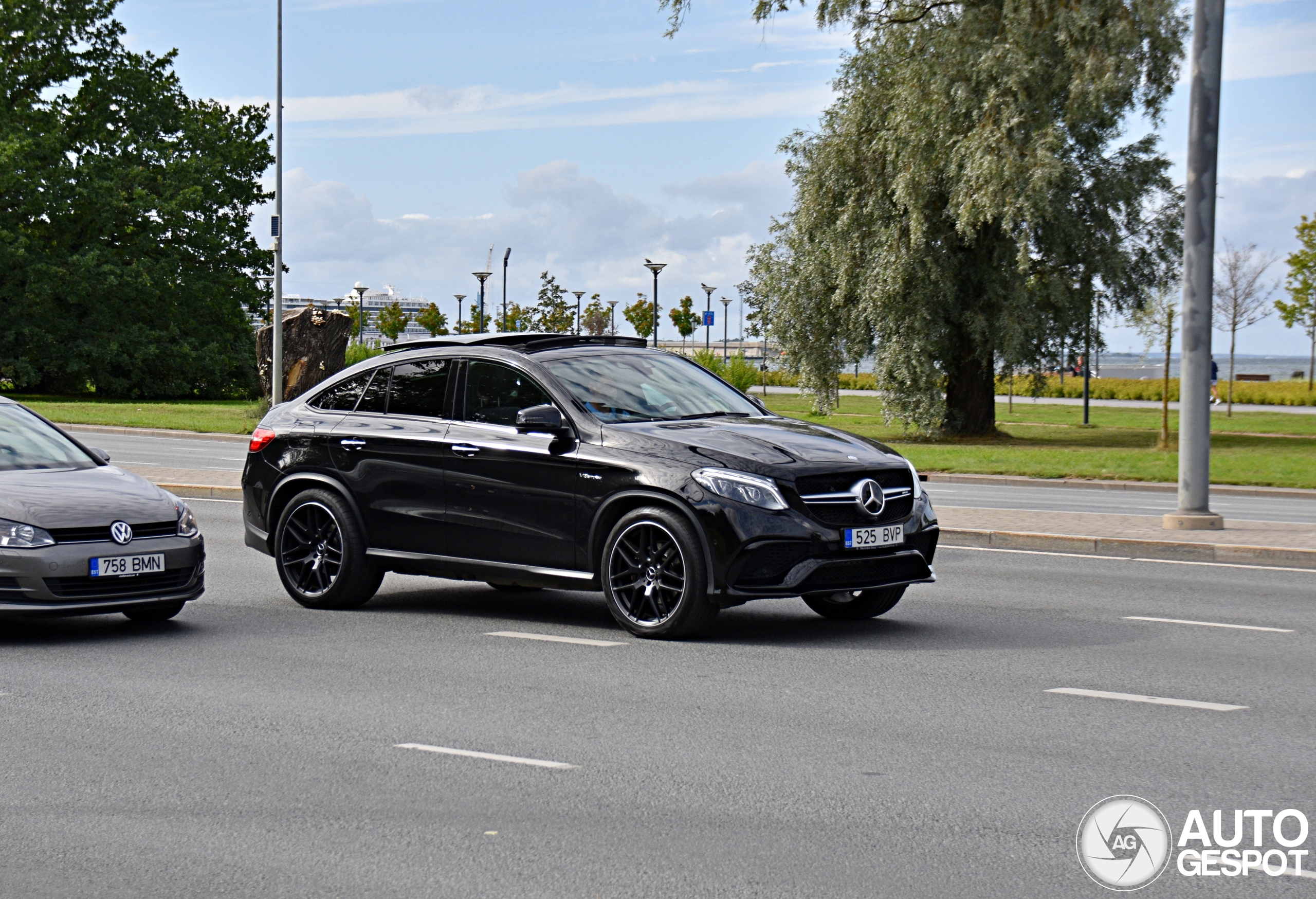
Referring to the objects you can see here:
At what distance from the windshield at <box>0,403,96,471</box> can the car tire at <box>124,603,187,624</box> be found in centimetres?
103

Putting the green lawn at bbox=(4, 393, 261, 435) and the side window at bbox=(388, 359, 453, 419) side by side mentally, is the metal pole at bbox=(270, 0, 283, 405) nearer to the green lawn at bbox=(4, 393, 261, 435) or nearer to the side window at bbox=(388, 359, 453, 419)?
the green lawn at bbox=(4, 393, 261, 435)

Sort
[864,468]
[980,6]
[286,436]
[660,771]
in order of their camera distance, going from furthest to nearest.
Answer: [980,6] → [286,436] → [864,468] → [660,771]

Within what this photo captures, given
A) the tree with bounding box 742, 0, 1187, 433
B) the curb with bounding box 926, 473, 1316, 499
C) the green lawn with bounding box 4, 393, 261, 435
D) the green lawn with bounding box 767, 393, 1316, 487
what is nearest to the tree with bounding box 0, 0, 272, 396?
the green lawn with bounding box 4, 393, 261, 435

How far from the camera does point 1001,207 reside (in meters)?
29.6

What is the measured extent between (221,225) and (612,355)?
156 feet

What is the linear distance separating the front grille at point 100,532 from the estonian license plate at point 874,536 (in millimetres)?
3989

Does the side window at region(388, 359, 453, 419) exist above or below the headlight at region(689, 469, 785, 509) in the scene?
above

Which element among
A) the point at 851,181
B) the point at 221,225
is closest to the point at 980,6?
the point at 851,181

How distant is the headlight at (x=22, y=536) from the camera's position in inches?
327

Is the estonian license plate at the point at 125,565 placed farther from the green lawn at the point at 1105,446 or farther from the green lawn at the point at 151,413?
the green lawn at the point at 151,413

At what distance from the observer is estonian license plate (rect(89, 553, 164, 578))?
8469 millimetres

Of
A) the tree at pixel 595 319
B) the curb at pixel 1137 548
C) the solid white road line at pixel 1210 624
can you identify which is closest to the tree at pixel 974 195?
the curb at pixel 1137 548

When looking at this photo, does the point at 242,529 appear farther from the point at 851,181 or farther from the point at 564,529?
the point at 851,181

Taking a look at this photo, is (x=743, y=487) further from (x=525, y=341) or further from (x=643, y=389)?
(x=525, y=341)
